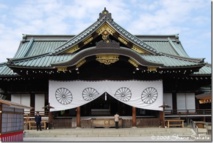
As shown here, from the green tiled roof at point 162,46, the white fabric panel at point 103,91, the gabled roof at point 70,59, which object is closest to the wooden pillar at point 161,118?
the white fabric panel at point 103,91

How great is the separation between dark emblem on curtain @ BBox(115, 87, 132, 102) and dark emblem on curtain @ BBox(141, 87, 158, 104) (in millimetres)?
867

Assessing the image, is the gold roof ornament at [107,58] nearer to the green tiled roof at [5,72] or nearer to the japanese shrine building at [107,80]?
the japanese shrine building at [107,80]

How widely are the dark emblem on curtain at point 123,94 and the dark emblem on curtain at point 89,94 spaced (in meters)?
1.29

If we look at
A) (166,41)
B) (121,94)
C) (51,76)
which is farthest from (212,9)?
(166,41)

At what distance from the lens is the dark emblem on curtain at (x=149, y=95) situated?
2048 cm

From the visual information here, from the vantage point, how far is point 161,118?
67.4 ft

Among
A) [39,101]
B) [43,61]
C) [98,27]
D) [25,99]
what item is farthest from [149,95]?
[25,99]

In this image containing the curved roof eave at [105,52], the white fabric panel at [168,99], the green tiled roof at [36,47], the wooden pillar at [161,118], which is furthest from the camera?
the green tiled roof at [36,47]

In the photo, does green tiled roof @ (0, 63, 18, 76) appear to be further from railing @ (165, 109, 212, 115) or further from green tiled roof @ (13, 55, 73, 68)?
railing @ (165, 109, 212, 115)

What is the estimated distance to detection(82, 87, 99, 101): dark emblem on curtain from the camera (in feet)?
66.3

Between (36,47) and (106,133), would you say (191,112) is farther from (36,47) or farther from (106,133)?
(36,47)

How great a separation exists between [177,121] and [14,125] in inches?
411

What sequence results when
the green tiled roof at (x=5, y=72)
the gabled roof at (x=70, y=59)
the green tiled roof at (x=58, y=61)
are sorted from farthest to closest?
the green tiled roof at (x=5, y=72) → the green tiled roof at (x=58, y=61) → the gabled roof at (x=70, y=59)

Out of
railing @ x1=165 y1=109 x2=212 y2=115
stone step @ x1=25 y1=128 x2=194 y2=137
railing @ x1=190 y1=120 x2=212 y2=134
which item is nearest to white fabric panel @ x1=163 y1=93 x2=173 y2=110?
railing @ x1=165 y1=109 x2=212 y2=115
